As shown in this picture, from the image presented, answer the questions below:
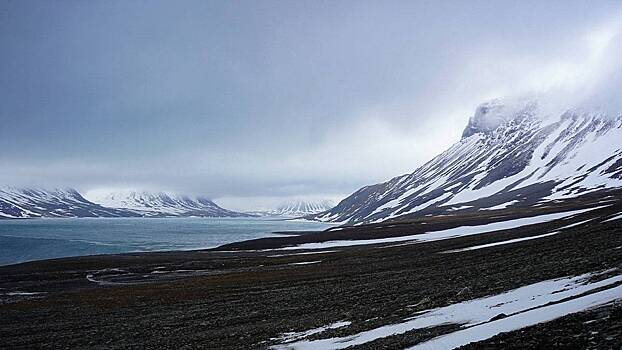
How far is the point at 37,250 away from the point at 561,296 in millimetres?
112911

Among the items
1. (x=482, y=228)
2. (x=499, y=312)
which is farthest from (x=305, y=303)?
(x=482, y=228)

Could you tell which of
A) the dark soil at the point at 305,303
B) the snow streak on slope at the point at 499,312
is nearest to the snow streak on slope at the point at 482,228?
the dark soil at the point at 305,303

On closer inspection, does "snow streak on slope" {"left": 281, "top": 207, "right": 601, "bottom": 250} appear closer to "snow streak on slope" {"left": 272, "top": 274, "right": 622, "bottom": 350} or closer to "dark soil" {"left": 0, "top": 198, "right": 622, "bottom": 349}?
"dark soil" {"left": 0, "top": 198, "right": 622, "bottom": 349}

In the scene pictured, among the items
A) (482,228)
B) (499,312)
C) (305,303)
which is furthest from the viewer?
(482,228)

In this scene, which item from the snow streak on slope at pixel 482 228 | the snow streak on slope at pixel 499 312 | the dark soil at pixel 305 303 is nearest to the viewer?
the snow streak on slope at pixel 499 312

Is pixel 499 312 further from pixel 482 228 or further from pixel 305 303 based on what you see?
pixel 482 228

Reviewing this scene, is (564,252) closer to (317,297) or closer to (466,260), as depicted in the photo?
(466,260)

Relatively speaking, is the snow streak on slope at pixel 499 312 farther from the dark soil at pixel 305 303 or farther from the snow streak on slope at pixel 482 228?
the snow streak on slope at pixel 482 228

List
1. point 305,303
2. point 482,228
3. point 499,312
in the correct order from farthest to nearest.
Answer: point 482,228 → point 305,303 → point 499,312

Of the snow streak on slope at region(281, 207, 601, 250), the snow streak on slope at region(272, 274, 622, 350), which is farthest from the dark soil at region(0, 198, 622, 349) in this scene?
the snow streak on slope at region(281, 207, 601, 250)

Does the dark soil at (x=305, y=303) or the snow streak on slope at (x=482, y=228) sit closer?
the dark soil at (x=305, y=303)

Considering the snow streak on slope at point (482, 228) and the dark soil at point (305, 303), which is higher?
the snow streak on slope at point (482, 228)

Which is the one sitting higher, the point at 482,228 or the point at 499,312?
the point at 482,228

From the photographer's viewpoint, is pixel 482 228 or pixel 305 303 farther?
pixel 482 228
